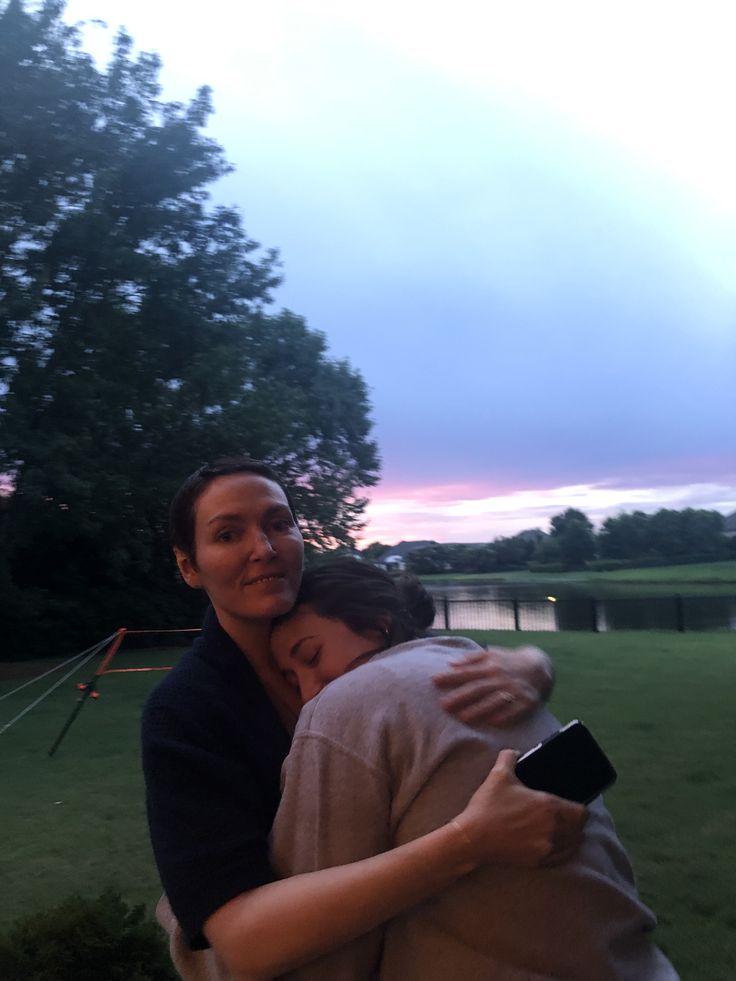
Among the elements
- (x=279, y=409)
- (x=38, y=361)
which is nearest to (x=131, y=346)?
(x=38, y=361)

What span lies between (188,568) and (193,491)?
0.58 ft

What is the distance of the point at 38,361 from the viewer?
1437 centimetres

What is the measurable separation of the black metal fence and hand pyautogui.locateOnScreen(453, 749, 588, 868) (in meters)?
18.7

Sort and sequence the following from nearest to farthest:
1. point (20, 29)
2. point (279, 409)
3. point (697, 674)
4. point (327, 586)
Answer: point (327, 586)
point (697, 674)
point (20, 29)
point (279, 409)

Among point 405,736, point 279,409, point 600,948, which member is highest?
point 279,409

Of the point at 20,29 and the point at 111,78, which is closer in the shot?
the point at 20,29

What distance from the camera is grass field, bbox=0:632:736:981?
14.3 feet

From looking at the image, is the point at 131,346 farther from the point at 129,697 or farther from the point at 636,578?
the point at 636,578

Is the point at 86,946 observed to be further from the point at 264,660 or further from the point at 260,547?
the point at 260,547

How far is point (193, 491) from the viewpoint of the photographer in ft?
5.57

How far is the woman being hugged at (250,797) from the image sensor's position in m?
1.12

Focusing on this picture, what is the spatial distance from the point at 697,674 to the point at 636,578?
6729 mm

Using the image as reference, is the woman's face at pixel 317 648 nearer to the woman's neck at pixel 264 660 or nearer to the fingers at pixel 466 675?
the woman's neck at pixel 264 660

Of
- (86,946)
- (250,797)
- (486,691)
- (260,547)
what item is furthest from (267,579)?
(86,946)
